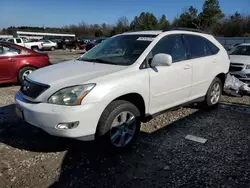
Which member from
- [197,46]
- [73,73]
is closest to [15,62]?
[73,73]

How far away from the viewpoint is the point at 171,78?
364 cm

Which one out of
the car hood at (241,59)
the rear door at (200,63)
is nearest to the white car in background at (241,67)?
the car hood at (241,59)

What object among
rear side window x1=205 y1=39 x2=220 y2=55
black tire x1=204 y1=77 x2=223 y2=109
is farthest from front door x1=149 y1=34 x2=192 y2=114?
rear side window x1=205 y1=39 x2=220 y2=55

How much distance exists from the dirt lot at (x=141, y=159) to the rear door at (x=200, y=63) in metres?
0.67

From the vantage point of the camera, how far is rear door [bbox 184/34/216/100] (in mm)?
4145

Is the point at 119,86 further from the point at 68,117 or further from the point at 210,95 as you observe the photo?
the point at 210,95

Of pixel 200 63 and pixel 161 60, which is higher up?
pixel 161 60

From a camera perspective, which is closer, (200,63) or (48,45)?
(200,63)

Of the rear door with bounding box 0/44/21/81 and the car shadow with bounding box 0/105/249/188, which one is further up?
the rear door with bounding box 0/44/21/81

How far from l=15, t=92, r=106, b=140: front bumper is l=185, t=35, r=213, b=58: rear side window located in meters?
2.21

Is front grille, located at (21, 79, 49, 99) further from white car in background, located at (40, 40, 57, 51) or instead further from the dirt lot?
white car in background, located at (40, 40, 57, 51)

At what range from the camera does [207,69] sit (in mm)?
4430

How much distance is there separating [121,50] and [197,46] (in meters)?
1.52

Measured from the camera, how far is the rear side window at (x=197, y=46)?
13.7 feet
